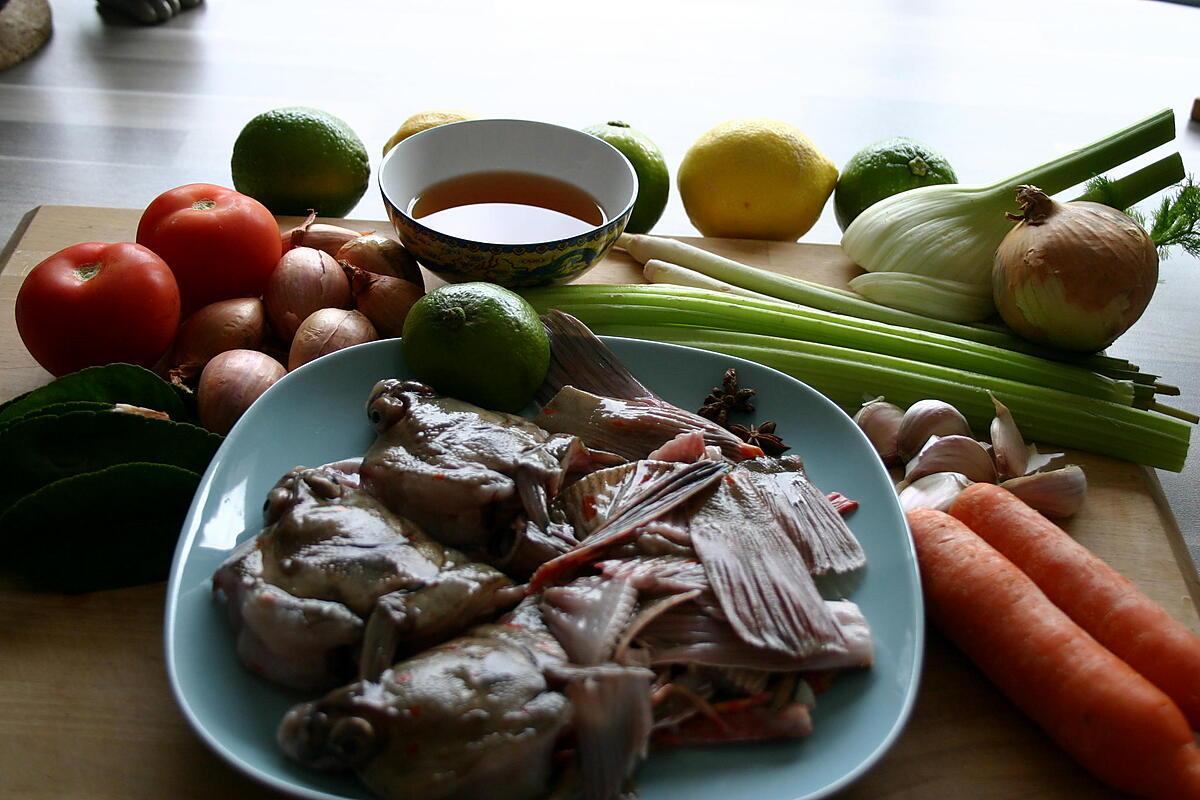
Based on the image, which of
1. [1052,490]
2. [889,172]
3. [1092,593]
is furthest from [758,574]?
[889,172]

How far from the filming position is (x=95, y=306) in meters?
1.64

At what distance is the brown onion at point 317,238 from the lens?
2.01m

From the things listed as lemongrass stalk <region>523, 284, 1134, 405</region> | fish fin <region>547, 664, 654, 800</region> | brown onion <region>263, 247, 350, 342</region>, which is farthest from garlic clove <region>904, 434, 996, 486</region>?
brown onion <region>263, 247, 350, 342</region>

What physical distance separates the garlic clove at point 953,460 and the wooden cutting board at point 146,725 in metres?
0.28

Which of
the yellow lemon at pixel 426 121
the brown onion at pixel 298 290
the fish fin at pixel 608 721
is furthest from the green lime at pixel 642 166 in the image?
the fish fin at pixel 608 721

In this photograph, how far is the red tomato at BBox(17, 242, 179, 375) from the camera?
5.39 ft

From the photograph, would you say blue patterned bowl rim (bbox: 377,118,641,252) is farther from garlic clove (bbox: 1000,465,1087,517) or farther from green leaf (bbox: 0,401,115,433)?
garlic clove (bbox: 1000,465,1087,517)

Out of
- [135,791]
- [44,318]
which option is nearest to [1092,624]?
[135,791]

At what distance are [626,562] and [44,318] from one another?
3.46 feet

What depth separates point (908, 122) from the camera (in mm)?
3611

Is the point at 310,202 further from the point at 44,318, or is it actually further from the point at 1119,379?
the point at 1119,379

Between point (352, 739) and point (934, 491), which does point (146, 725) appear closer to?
point (352, 739)

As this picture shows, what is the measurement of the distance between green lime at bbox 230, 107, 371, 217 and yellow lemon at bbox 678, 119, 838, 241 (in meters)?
0.76

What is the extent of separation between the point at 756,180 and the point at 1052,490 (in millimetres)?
943
